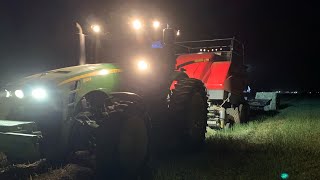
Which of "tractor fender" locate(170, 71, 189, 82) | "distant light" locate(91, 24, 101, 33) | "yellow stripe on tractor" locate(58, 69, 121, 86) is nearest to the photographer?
"yellow stripe on tractor" locate(58, 69, 121, 86)

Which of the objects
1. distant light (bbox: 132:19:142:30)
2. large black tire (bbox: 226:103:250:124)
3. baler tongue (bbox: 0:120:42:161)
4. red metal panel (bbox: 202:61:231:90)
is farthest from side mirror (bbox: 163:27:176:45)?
large black tire (bbox: 226:103:250:124)

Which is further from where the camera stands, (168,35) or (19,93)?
(168,35)

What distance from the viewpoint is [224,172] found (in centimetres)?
620

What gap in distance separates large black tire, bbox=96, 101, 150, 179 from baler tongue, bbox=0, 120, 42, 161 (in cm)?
93

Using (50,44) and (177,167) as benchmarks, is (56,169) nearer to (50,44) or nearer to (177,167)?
(177,167)

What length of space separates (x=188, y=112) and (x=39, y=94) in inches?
136

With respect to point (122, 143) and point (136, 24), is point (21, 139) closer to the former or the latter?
point (122, 143)

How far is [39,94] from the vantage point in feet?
19.9

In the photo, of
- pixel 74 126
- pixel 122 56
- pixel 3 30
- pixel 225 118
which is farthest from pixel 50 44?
pixel 74 126

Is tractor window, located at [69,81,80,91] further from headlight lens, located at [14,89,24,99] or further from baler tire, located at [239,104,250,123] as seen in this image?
baler tire, located at [239,104,250,123]

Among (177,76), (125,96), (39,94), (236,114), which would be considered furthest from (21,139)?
(236,114)

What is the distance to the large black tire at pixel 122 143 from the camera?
569cm

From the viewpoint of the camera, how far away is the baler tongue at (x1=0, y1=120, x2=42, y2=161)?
5.45 metres

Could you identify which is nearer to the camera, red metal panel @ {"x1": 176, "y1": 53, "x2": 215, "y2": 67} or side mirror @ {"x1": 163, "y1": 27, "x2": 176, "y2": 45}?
side mirror @ {"x1": 163, "y1": 27, "x2": 176, "y2": 45}
